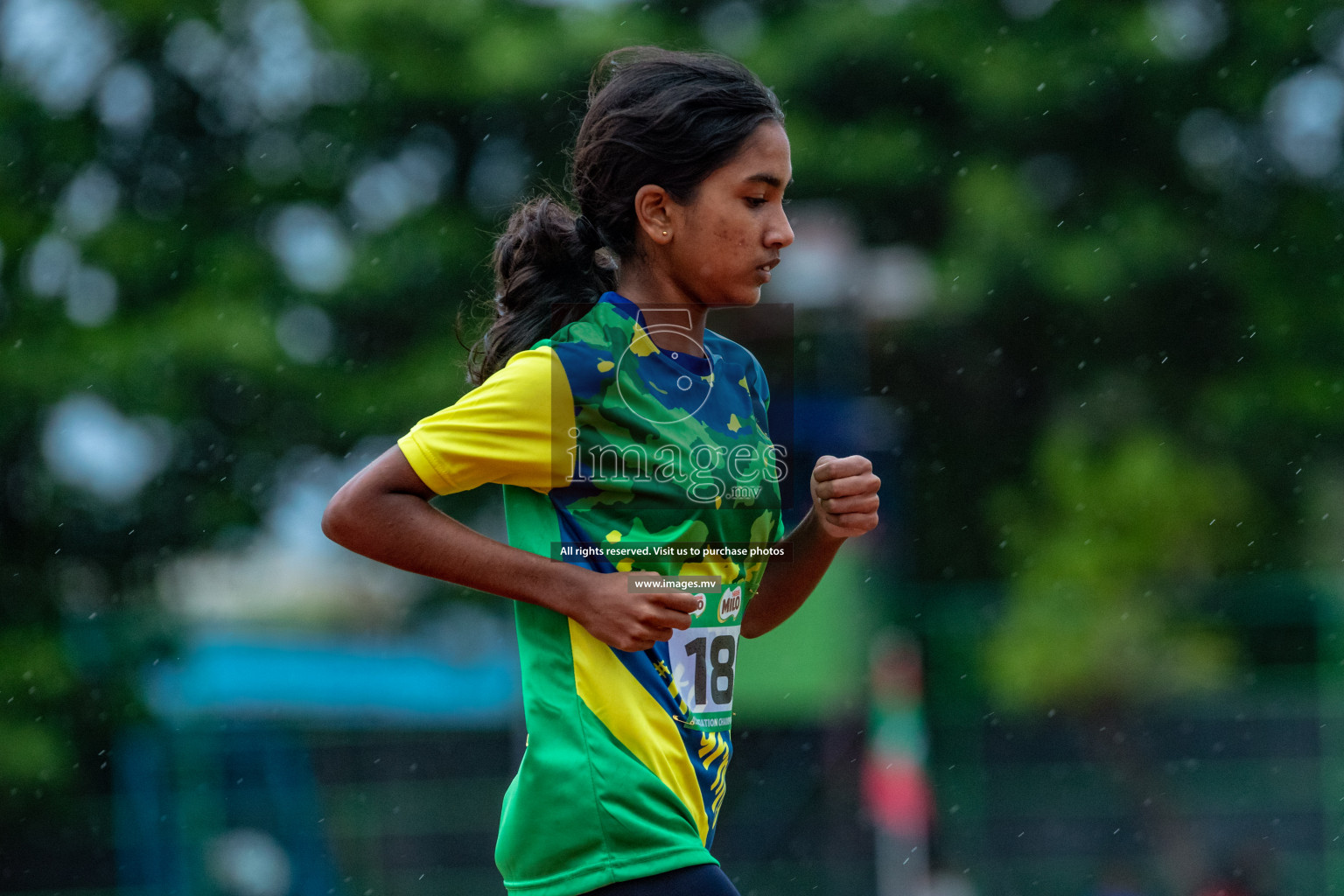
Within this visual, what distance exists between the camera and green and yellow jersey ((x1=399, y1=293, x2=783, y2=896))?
6.89 feet

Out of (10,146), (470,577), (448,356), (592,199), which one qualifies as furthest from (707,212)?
(10,146)

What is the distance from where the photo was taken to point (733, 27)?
12383mm

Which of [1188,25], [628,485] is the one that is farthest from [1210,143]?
[628,485]

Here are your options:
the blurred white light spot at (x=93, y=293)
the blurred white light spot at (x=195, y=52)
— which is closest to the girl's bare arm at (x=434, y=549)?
the blurred white light spot at (x=93, y=293)

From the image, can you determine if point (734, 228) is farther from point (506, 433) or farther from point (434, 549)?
point (434, 549)

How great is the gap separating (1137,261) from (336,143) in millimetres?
6530

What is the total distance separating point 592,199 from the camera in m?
2.39

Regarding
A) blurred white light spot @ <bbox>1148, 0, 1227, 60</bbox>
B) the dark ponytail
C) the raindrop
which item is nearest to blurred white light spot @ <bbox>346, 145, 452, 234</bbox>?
the raindrop

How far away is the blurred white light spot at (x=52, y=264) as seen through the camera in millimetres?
11953

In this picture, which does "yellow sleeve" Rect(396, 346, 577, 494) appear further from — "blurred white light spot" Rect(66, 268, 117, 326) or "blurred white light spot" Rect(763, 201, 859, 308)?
"blurred white light spot" Rect(66, 268, 117, 326)

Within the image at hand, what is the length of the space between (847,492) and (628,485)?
12.2 inches

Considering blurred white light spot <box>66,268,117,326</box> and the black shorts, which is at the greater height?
blurred white light spot <box>66,268,117,326</box>

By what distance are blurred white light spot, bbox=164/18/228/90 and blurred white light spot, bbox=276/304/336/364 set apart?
2161mm

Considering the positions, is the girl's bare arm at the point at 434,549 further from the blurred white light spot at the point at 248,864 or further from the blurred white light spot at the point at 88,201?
the blurred white light spot at the point at 88,201
